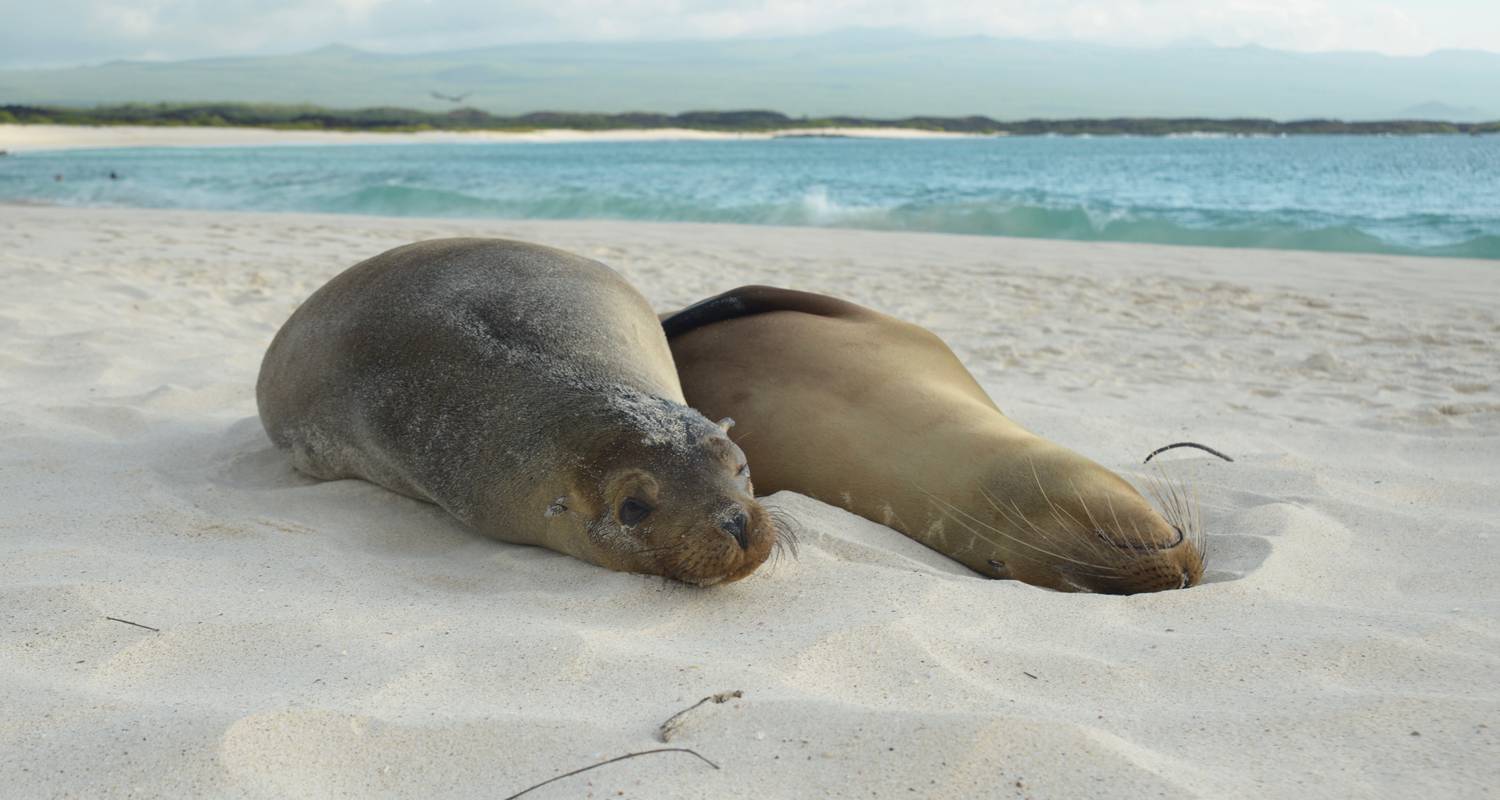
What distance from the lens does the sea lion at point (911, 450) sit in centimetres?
280

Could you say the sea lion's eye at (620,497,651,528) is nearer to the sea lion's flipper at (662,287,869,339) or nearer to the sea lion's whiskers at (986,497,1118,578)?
the sea lion's whiskers at (986,497,1118,578)

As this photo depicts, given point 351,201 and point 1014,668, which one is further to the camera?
point 351,201

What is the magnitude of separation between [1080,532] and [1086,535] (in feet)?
0.06

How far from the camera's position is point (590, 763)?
1752 millimetres

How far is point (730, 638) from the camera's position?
2.33 m

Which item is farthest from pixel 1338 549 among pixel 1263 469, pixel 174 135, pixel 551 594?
pixel 174 135

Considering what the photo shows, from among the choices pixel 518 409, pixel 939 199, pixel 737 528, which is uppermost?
pixel 518 409

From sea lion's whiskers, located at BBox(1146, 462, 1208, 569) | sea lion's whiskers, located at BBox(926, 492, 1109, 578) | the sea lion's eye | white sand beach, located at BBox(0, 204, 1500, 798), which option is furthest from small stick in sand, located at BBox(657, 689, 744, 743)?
sea lion's whiskers, located at BBox(1146, 462, 1208, 569)

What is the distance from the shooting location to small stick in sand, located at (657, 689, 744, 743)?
1.84m

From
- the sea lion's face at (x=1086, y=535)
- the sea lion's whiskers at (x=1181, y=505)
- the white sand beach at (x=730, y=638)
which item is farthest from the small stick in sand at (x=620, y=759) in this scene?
the sea lion's whiskers at (x=1181, y=505)

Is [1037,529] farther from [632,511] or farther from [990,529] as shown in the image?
[632,511]

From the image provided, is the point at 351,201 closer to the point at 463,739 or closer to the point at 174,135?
the point at 463,739

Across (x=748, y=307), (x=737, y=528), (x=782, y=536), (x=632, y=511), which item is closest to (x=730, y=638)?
(x=737, y=528)

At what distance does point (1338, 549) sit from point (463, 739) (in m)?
2.24
